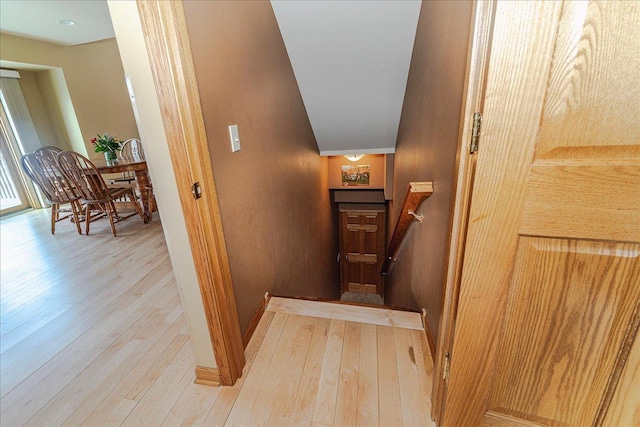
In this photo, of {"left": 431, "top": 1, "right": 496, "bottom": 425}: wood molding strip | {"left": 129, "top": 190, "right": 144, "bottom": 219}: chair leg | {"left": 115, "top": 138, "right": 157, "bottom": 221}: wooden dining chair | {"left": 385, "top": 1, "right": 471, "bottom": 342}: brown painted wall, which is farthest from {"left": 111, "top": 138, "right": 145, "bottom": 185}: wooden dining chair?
{"left": 431, "top": 1, "right": 496, "bottom": 425}: wood molding strip

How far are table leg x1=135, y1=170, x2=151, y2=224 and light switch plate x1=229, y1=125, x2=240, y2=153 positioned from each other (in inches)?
111

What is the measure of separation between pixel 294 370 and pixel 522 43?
4.47 feet

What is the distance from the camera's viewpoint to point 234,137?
1.25 metres

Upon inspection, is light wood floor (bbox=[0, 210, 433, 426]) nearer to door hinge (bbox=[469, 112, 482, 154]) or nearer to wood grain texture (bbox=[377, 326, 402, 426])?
wood grain texture (bbox=[377, 326, 402, 426])

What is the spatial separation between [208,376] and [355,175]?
380 centimetres

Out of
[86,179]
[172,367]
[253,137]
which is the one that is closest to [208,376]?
[172,367]

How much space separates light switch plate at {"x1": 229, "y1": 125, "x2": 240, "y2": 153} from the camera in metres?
1.22

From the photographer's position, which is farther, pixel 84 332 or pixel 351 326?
pixel 84 332

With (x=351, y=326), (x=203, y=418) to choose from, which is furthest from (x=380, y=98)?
(x=203, y=418)

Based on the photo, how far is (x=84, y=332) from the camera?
166 centimetres

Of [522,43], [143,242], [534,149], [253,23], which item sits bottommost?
[143,242]

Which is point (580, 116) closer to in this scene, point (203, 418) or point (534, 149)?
point (534, 149)

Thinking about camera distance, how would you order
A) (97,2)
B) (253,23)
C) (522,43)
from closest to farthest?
(522,43) < (253,23) < (97,2)

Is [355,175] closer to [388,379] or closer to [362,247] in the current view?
[362,247]
